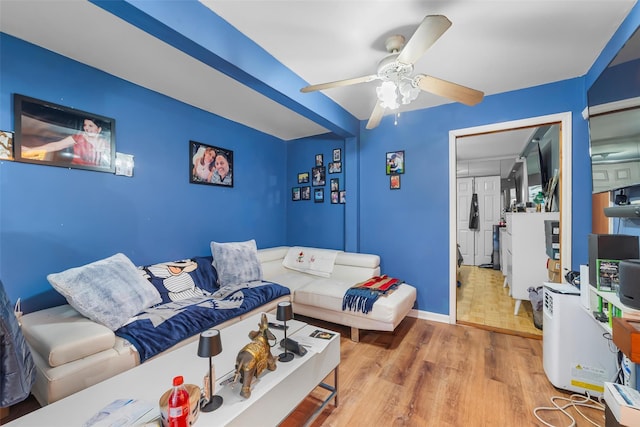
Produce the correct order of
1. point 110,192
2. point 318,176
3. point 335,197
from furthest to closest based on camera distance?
point 318,176 → point 335,197 → point 110,192

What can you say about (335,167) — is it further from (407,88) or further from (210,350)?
(210,350)

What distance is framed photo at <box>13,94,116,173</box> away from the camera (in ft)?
5.99

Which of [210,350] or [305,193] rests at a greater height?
[305,193]

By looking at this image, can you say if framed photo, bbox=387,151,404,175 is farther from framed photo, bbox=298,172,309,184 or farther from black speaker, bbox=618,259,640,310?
black speaker, bbox=618,259,640,310

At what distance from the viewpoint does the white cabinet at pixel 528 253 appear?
3.15 metres

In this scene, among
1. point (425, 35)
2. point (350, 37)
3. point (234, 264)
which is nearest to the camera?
point (425, 35)

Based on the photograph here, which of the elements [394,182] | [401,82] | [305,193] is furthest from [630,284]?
[305,193]

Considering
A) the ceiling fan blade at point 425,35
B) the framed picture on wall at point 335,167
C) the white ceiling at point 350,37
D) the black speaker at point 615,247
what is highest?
the white ceiling at point 350,37

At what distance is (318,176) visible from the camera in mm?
3900

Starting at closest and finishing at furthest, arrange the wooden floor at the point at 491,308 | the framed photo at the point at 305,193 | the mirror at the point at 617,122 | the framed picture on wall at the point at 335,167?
1. the mirror at the point at 617,122
2. the wooden floor at the point at 491,308
3. the framed picture on wall at the point at 335,167
4. the framed photo at the point at 305,193

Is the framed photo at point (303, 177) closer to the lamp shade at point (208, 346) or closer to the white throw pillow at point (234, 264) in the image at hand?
the white throw pillow at point (234, 264)

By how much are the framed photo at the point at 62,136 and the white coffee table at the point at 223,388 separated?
1.70m

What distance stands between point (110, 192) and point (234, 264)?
1.27 metres

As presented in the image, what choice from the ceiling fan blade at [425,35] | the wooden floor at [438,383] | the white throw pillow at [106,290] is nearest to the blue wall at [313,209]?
the wooden floor at [438,383]
